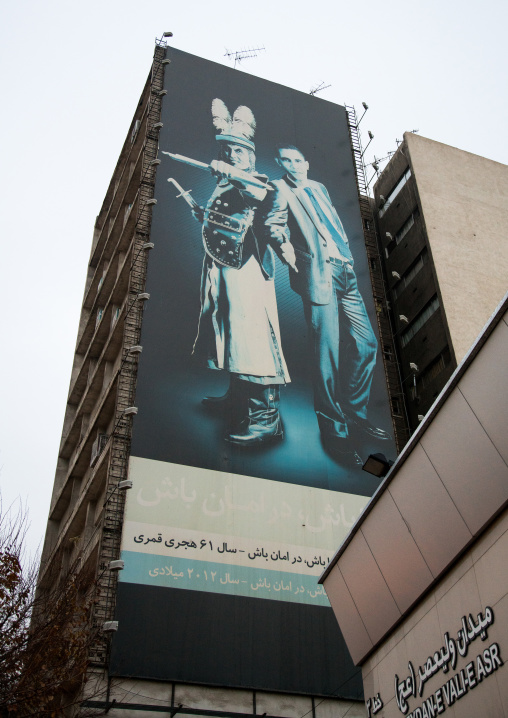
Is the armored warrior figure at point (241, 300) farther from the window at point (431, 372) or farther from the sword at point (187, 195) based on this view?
the window at point (431, 372)

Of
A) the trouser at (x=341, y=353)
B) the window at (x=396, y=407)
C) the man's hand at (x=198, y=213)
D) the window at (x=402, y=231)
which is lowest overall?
the window at (x=396, y=407)

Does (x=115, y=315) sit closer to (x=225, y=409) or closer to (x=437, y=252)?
(x=225, y=409)

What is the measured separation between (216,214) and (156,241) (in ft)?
10.9

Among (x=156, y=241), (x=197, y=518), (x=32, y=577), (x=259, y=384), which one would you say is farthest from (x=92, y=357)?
(x=32, y=577)

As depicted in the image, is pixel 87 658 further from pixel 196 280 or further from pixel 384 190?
pixel 384 190

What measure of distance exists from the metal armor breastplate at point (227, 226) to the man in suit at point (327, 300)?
123 centimetres

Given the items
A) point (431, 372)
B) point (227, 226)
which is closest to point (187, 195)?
point (227, 226)

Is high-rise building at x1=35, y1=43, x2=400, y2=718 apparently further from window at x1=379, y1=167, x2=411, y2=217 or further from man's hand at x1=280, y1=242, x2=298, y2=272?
window at x1=379, y1=167, x2=411, y2=217

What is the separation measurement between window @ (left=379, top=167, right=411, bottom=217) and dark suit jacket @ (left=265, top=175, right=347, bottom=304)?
718 centimetres

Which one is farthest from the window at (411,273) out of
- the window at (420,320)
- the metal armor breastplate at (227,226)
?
the metal armor breastplate at (227,226)

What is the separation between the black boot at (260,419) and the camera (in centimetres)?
2926

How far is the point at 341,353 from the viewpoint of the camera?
3384 cm

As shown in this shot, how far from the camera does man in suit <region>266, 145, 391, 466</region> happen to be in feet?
105

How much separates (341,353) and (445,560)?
67.5 ft
